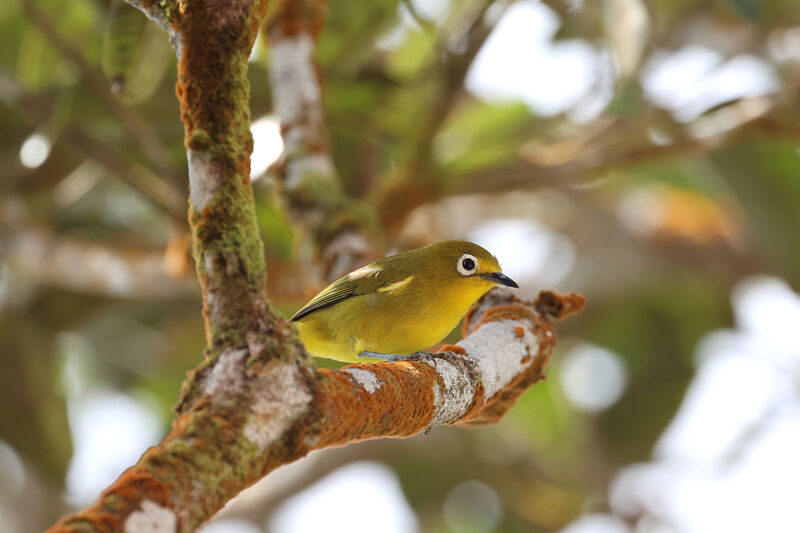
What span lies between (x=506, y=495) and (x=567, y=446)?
120 centimetres

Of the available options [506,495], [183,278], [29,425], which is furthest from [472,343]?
[506,495]

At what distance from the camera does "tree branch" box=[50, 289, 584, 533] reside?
1.25 metres

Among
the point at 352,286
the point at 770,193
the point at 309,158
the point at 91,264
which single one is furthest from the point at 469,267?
the point at 770,193

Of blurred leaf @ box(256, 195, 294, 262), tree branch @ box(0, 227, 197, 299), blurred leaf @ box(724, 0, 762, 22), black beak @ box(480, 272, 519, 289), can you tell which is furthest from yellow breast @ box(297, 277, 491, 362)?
blurred leaf @ box(256, 195, 294, 262)

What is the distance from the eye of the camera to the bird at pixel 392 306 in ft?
11.0

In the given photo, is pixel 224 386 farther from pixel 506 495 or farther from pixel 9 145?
pixel 506 495

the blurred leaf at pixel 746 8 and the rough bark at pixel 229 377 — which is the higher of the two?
the blurred leaf at pixel 746 8

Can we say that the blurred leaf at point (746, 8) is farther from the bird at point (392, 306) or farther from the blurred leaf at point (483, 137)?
the blurred leaf at point (483, 137)

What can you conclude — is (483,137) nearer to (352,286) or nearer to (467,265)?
(467,265)

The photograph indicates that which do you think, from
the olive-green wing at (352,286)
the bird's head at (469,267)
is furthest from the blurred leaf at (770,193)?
the olive-green wing at (352,286)

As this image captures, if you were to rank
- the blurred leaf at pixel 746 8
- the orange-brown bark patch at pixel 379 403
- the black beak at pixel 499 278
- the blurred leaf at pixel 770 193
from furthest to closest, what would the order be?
1. the blurred leaf at pixel 770 193
2. the blurred leaf at pixel 746 8
3. the black beak at pixel 499 278
4. the orange-brown bark patch at pixel 379 403

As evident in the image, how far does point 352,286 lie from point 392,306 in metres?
0.19

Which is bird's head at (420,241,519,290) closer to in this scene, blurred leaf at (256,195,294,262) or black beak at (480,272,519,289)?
black beak at (480,272,519,289)

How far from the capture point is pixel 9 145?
20.1ft
